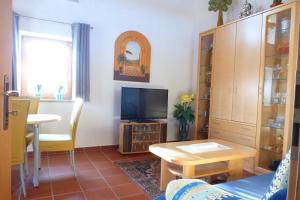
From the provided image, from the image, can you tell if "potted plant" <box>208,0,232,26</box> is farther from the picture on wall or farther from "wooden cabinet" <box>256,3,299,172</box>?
the picture on wall

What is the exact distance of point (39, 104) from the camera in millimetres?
3338

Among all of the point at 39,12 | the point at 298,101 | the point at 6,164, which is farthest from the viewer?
the point at 39,12

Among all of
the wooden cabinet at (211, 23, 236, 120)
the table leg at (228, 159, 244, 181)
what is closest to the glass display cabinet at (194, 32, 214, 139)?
the wooden cabinet at (211, 23, 236, 120)

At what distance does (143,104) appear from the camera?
3795 millimetres

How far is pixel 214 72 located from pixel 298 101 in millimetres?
3161

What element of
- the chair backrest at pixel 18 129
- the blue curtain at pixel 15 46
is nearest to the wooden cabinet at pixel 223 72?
the chair backrest at pixel 18 129

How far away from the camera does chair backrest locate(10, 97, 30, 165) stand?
1.96 m

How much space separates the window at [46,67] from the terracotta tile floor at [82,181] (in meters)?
1.02

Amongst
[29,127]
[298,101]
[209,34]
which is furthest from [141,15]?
[298,101]

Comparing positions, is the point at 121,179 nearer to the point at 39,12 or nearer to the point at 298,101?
the point at 298,101

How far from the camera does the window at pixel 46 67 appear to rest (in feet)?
11.1

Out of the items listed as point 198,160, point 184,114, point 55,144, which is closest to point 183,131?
point 184,114

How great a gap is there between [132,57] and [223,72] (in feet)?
5.24

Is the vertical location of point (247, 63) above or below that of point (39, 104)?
above
